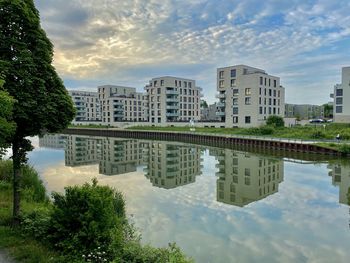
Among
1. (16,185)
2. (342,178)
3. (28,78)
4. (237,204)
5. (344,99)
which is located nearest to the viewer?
(28,78)

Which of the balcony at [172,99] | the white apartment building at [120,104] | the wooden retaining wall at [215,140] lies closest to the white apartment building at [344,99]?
the wooden retaining wall at [215,140]

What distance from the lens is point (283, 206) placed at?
17.4 metres

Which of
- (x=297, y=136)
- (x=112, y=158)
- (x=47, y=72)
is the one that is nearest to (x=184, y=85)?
(x=297, y=136)

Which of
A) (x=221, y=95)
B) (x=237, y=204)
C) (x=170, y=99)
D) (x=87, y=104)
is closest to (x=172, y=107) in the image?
(x=170, y=99)

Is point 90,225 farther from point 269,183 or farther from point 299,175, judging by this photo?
point 299,175

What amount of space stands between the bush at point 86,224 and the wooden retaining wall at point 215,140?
1435 inches

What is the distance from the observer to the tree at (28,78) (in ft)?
26.8

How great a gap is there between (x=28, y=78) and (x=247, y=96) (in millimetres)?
70352

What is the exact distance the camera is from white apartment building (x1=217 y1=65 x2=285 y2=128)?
7269cm

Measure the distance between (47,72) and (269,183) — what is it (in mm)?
19912

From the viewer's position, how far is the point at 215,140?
60.2 metres

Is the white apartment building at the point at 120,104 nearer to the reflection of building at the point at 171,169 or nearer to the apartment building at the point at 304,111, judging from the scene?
the reflection of building at the point at 171,169

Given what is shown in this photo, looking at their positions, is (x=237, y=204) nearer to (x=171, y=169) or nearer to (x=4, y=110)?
(x=171, y=169)

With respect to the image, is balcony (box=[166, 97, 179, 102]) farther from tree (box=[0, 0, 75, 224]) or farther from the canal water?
tree (box=[0, 0, 75, 224])
